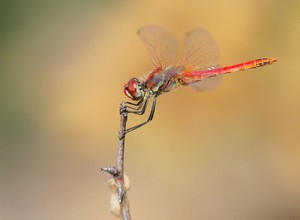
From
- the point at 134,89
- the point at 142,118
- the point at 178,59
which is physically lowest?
the point at 134,89

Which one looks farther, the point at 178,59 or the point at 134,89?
the point at 178,59

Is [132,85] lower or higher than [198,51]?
lower

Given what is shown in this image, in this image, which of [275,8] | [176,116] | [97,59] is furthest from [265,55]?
[97,59]

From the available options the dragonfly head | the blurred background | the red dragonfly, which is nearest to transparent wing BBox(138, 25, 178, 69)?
the red dragonfly

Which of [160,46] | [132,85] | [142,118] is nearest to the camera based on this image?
[132,85]

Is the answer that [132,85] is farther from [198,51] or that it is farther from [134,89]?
[198,51]

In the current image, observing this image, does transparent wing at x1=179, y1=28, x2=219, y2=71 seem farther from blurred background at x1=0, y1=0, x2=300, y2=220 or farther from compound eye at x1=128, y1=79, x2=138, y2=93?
blurred background at x1=0, y1=0, x2=300, y2=220

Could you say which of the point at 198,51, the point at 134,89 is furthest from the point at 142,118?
the point at 134,89

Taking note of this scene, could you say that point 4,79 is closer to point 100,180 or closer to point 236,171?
point 100,180
